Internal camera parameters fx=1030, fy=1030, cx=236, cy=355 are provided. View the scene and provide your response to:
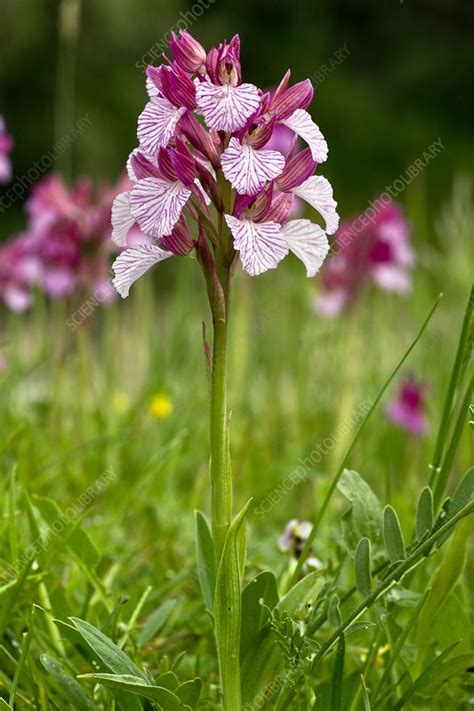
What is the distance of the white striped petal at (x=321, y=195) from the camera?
75cm

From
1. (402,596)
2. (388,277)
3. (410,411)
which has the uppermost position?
(388,277)

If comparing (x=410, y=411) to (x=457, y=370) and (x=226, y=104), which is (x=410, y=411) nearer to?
(x=457, y=370)

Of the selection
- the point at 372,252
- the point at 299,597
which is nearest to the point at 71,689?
the point at 299,597

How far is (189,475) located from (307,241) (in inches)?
43.4

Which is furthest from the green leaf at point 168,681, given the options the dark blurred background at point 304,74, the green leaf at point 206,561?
the dark blurred background at point 304,74

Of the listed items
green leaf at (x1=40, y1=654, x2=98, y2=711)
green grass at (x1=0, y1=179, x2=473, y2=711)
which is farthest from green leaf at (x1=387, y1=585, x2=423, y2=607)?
green leaf at (x1=40, y1=654, x2=98, y2=711)

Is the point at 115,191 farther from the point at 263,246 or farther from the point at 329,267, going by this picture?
the point at 263,246

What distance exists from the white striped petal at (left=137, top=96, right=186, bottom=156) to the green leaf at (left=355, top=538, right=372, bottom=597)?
32 centimetres

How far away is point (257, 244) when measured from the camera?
→ 2.31 feet

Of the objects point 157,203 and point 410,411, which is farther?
point 410,411

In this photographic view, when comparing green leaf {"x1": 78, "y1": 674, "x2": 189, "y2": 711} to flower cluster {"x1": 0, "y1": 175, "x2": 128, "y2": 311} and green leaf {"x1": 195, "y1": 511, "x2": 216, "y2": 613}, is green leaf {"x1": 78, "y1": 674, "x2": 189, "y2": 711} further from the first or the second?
flower cluster {"x1": 0, "y1": 175, "x2": 128, "y2": 311}

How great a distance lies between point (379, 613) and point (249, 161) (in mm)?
345

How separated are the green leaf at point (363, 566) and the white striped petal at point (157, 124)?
0.32 metres

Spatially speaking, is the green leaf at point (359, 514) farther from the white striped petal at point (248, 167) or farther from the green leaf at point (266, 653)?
the white striped petal at point (248, 167)
